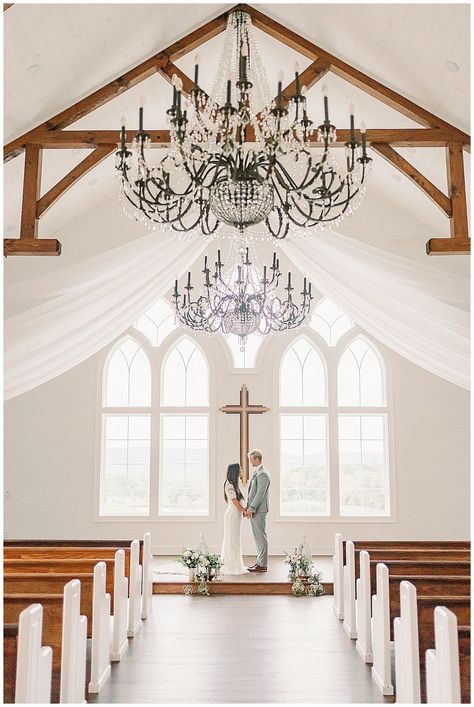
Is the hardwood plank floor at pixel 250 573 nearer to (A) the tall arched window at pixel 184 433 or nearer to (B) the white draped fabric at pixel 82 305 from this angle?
(A) the tall arched window at pixel 184 433

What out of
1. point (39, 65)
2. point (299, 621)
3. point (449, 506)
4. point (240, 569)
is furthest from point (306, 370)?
point (39, 65)

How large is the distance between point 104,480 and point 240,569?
2941 mm

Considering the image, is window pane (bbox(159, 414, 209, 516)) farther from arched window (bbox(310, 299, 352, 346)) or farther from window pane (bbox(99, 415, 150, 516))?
arched window (bbox(310, 299, 352, 346))

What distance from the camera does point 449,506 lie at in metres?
9.27

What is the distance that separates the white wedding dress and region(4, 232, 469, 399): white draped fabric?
3440mm

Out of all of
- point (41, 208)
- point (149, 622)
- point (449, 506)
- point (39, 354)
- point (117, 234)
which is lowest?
point (149, 622)

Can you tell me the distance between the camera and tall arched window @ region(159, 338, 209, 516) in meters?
9.50

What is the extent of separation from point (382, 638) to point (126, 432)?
6109 mm

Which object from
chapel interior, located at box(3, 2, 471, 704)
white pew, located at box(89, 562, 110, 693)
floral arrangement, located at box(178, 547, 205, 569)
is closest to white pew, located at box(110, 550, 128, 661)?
chapel interior, located at box(3, 2, 471, 704)

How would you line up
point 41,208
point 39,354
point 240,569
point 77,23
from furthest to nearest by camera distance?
point 240,569
point 41,208
point 77,23
point 39,354

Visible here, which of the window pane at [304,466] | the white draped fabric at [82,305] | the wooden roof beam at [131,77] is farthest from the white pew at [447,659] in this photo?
the window pane at [304,466]

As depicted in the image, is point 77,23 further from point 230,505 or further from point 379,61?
point 230,505

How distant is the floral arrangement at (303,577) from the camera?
22.3ft

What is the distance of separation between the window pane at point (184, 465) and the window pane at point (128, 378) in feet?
1.57
